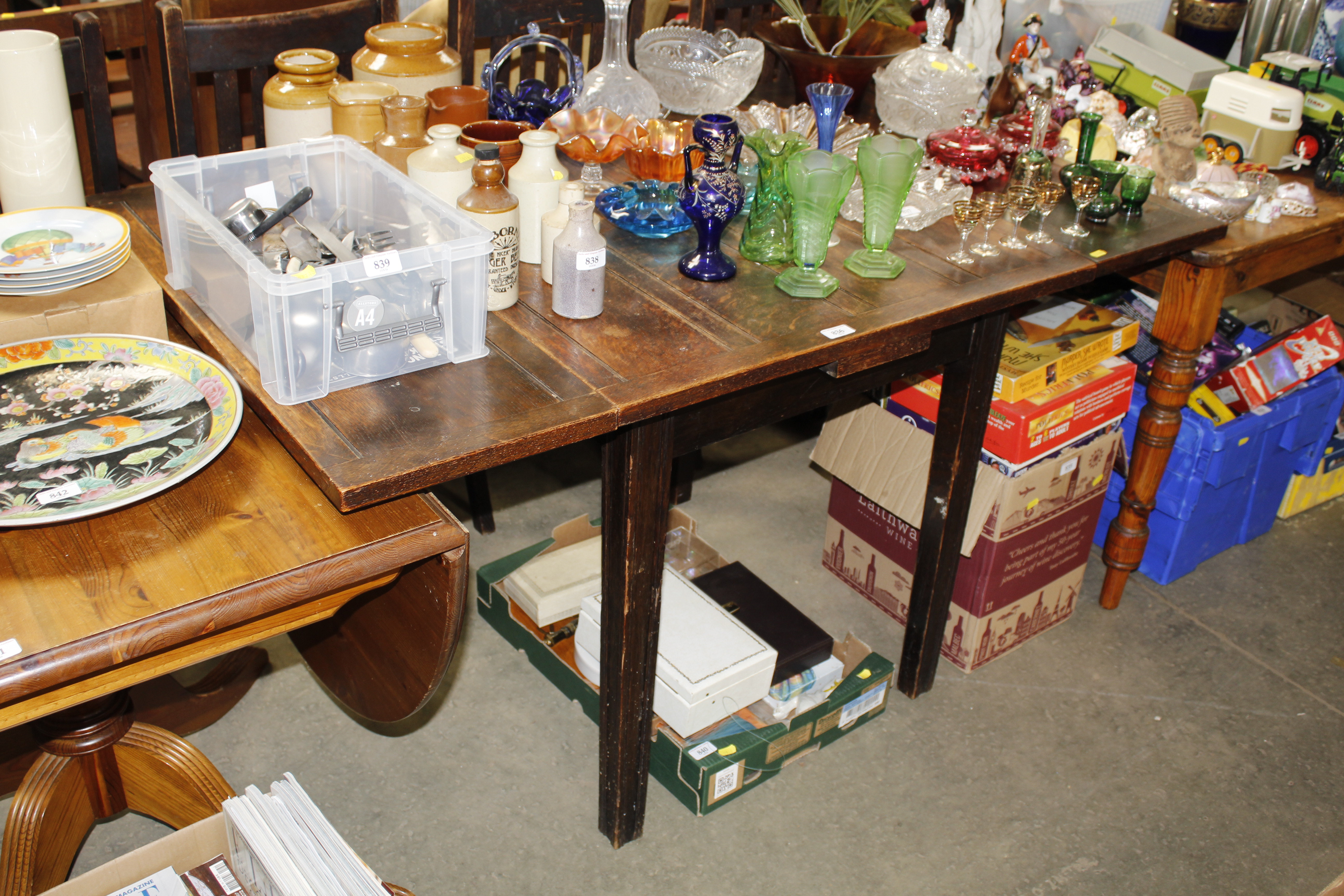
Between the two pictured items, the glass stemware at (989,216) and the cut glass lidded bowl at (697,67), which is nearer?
the glass stemware at (989,216)

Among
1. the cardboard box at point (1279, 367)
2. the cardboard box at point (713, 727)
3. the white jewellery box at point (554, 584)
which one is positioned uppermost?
the cardboard box at point (1279, 367)

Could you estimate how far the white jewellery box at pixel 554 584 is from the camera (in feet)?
6.90

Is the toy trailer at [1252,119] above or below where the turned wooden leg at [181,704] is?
above

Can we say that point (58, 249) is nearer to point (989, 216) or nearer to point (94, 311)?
point (94, 311)

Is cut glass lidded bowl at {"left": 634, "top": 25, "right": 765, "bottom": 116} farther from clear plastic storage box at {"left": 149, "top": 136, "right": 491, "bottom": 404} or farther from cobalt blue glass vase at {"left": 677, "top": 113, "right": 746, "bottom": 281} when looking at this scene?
Result: clear plastic storage box at {"left": 149, "top": 136, "right": 491, "bottom": 404}

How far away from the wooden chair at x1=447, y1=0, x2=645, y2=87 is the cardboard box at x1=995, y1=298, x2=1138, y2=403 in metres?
0.95

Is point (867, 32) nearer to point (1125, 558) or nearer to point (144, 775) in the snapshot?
point (1125, 558)

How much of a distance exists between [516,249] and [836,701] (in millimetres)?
989

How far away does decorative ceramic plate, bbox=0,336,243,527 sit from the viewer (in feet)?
3.83

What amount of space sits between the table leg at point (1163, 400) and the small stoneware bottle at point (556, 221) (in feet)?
3.56

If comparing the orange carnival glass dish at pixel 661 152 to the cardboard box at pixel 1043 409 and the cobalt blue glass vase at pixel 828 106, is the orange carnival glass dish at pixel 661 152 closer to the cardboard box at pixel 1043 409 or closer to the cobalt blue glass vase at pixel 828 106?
the cobalt blue glass vase at pixel 828 106

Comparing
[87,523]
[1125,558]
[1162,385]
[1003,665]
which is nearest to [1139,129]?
[1162,385]

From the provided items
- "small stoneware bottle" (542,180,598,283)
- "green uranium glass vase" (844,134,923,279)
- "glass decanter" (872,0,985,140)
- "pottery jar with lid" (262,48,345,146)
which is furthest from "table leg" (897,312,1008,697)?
"pottery jar with lid" (262,48,345,146)

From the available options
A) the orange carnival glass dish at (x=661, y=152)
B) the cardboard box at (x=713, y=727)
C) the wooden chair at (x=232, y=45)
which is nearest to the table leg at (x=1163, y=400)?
the cardboard box at (x=713, y=727)
